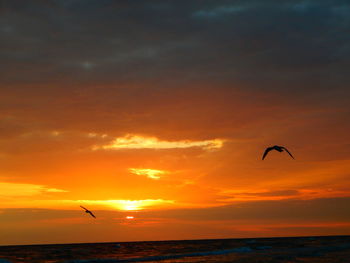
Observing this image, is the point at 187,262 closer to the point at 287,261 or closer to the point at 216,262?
the point at 216,262

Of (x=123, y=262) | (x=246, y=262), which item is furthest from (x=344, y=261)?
(x=123, y=262)

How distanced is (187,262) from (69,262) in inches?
717

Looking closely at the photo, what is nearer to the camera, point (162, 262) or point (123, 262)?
point (162, 262)

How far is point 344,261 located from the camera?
136ft

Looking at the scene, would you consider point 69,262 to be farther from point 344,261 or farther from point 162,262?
point 344,261

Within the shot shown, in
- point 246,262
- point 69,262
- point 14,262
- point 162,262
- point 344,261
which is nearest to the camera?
point 344,261

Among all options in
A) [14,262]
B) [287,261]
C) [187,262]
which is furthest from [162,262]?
[14,262]

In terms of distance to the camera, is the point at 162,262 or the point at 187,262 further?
the point at 162,262

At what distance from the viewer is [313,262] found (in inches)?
1640

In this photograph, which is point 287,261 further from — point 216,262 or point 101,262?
point 101,262

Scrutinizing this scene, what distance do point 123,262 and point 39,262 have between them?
12.5 m

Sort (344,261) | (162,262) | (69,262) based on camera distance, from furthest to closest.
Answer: (69,262), (162,262), (344,261)

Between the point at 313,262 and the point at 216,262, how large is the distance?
10.4 meters

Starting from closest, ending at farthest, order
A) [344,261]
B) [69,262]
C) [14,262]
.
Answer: [344,261] → [69,262] → [14,262]
